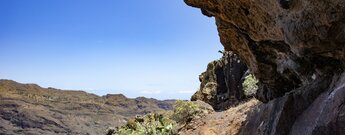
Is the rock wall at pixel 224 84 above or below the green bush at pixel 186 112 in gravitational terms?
above

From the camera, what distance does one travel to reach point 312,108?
9.26m

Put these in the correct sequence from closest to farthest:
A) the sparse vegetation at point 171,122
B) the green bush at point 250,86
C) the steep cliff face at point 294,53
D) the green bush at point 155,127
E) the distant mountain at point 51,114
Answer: the steep cliff face at point 294,53
the green bush at point 155,127
the sparse vegetation at point 171,122
the green bush at point 250,86
the distant mountain at point 51,114

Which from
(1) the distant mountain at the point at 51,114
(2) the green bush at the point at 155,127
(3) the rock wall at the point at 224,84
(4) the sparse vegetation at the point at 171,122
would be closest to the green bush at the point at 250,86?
(3) the rock wall at the point at 224,84

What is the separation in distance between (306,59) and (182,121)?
16.8m

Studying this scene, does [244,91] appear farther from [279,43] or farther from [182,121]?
[279,43]

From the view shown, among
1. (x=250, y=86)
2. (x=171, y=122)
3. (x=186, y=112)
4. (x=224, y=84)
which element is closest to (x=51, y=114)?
(x=224, y=84)

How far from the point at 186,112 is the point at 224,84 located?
1077cm

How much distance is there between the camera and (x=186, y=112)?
2750cm

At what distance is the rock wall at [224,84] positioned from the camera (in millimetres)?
34500

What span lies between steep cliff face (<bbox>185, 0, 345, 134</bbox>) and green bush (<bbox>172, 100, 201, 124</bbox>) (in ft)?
38.2

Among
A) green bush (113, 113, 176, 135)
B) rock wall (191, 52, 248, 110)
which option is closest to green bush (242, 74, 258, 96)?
rock wall (191, 52, 248, 110)

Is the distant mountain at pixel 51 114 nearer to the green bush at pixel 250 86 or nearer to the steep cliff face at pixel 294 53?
the green bush at pixel 250 86

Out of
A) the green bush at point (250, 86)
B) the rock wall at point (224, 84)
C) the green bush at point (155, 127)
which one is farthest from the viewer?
the rock wall at point (224, 84)

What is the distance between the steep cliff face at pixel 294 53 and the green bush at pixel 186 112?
1165 cm
